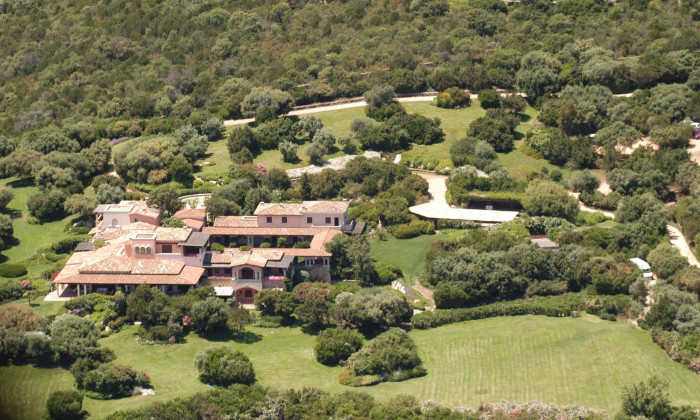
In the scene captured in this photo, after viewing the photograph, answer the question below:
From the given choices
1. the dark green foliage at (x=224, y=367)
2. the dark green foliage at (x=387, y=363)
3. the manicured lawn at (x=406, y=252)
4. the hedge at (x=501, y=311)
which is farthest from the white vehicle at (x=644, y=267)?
the dark green foliage at (x=224, y=367)

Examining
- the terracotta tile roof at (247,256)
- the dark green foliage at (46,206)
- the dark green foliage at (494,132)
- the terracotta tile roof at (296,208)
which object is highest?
the dark green foliage at (494,132)

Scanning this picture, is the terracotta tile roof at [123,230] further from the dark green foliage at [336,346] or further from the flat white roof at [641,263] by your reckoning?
the flat white roof at [641,263]

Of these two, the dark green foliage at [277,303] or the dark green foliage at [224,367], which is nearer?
the dark green foliage at [224,367]

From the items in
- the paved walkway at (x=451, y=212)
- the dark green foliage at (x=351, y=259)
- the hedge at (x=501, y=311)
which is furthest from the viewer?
the paved walkway at (x=451, y=212)

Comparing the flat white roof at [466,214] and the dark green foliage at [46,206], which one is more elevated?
the flat white roof at [466,214]

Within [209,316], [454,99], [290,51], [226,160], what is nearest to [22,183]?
[226,160]

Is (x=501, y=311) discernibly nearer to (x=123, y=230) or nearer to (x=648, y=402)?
(x=648, y=402)

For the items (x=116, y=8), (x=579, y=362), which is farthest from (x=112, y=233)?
(x=116, y=8)
